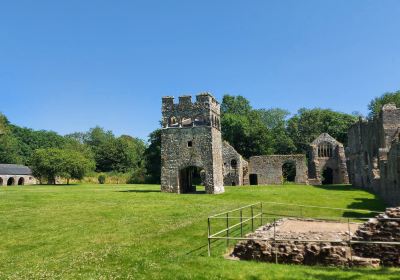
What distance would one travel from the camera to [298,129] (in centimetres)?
8162

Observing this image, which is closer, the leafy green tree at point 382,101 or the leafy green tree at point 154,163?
the leafy green tree at point 154,163

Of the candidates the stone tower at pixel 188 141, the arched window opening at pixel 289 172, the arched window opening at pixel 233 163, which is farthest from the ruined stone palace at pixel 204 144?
the arched window opening at pixel 289 172

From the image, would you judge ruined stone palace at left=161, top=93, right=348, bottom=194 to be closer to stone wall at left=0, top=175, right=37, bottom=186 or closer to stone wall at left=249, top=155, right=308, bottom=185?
stone wall at left=249, top=155, right=308, bottom=185

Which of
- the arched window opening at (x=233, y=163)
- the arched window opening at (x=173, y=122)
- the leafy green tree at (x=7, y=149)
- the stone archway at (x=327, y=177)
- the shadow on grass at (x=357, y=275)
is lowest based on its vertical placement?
the shadow on grass at (x=357, y=275)

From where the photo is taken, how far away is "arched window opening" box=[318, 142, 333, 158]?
56906 mm

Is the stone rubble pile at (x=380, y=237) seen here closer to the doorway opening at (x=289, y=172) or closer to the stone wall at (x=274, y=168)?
the stone wall at (x=274, y=168)

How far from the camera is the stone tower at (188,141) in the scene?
110 feet

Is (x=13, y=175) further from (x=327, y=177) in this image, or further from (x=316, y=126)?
(x=316, y=126)

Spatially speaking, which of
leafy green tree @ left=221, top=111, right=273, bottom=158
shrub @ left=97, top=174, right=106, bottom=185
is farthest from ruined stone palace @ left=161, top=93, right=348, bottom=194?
shrub @ left=97, top=174, right=106, bottom=185

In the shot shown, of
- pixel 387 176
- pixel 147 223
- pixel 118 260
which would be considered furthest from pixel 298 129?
pixel 118 260

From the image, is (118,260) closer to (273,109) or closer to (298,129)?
(298,129)

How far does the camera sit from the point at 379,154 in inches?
1278

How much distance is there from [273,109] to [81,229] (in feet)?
307

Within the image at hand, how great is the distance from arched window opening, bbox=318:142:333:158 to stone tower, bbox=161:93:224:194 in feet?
90.4
